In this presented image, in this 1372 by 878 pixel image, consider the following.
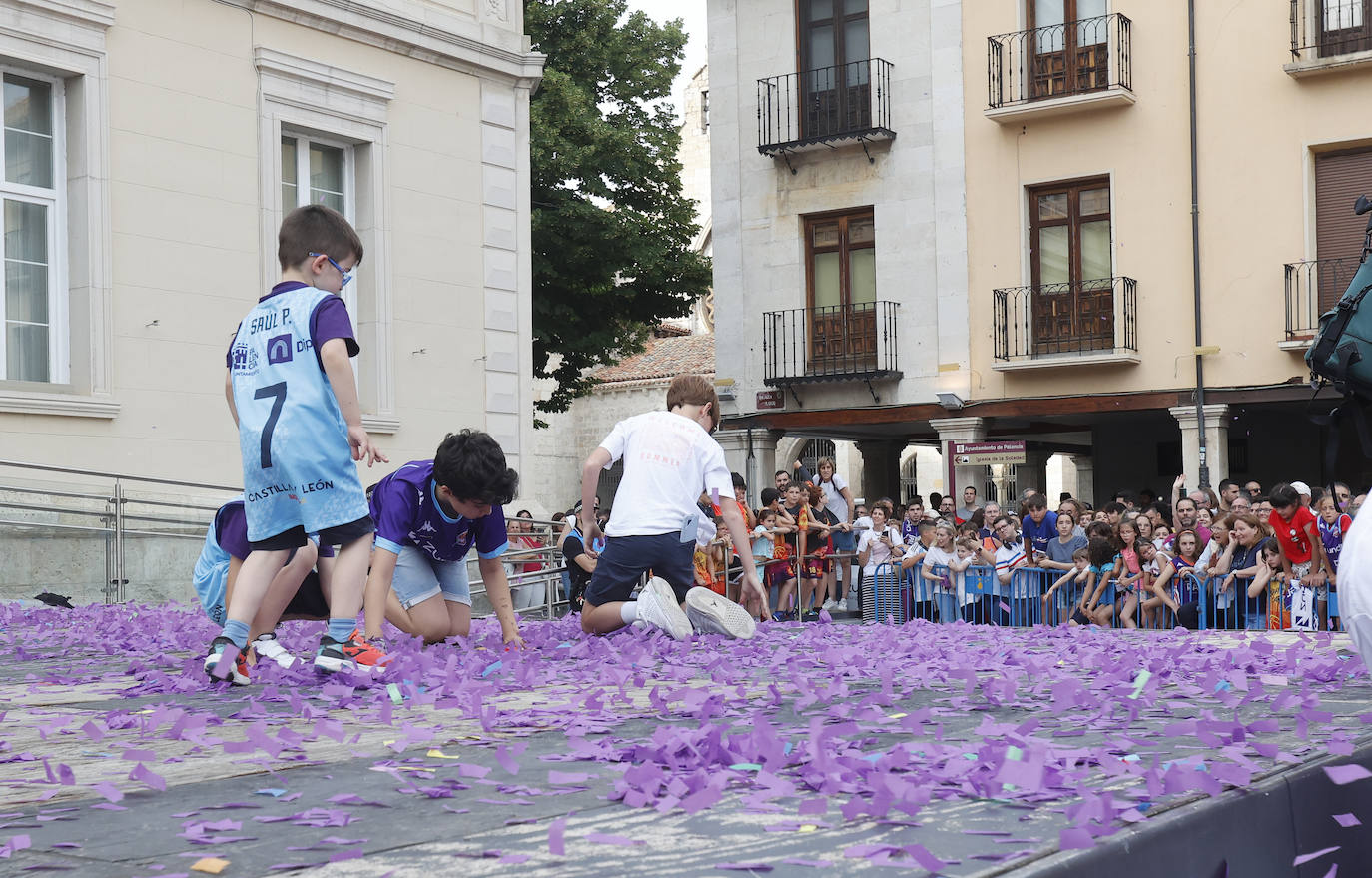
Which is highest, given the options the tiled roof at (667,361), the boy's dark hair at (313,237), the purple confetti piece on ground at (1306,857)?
the tiled roof at (667,361)

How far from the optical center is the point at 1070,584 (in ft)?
43.8

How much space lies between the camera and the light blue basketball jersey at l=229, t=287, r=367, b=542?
17.8 ft

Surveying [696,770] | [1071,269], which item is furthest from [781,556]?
[696,770]

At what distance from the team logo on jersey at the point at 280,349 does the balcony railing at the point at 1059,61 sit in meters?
18.7

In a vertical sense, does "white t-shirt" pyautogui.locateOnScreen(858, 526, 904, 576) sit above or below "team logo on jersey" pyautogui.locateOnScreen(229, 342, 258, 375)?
below

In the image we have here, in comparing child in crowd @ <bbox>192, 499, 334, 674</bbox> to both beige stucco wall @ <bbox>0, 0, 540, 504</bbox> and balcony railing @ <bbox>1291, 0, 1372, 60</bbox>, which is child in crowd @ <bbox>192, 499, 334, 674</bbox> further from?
balcony railing @ <bbox>1291, 0, 1372, 60</bbox>

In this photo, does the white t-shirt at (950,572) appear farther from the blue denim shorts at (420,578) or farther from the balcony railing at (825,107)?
the balcony railing at (825,107)

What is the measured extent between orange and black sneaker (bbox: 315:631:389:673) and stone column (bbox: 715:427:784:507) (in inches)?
788

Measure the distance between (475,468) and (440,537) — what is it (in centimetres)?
77

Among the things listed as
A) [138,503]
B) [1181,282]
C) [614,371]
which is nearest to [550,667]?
[138,503]

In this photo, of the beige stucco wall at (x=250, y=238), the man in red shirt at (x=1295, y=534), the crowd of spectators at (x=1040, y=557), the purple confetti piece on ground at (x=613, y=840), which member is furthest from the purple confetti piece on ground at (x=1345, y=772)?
the beige stucco wall at (x=250, y=238)

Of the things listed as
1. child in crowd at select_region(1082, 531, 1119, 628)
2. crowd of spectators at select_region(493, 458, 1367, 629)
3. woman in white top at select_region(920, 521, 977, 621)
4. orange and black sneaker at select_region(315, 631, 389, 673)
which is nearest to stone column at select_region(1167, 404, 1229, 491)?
crowd of spectators at select_region(493, 458, 1367, 629)

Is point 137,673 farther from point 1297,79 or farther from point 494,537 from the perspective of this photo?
point 1297,79

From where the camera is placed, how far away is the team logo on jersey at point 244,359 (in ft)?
18.3
